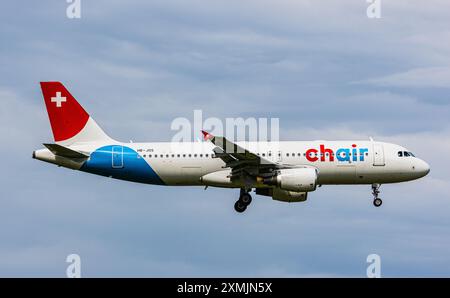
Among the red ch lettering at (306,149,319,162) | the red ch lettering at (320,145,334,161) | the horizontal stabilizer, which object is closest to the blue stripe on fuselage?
the horizontal stabilizer

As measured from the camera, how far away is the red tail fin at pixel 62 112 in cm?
8412

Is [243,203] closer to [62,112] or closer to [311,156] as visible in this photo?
[311,156]

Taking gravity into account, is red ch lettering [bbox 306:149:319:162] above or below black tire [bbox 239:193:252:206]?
above

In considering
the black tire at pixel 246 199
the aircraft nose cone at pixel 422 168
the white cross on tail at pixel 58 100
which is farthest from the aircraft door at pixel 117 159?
the aircraft nose cone at pixel 422 168

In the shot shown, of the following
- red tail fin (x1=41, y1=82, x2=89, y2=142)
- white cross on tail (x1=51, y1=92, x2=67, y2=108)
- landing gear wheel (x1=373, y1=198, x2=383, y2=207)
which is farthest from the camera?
white cross on tail (x1=51, y1=92, x2=67, y2=108)

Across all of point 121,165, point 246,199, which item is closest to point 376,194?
point 246,199

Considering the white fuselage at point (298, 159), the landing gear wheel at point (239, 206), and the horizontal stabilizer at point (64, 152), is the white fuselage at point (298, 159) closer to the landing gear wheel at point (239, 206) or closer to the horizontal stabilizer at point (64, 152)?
the horizontal stabilizer at point (64, 152)

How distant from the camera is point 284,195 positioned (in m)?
83.2

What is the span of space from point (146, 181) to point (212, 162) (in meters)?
5.57

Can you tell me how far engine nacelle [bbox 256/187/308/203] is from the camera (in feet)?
272

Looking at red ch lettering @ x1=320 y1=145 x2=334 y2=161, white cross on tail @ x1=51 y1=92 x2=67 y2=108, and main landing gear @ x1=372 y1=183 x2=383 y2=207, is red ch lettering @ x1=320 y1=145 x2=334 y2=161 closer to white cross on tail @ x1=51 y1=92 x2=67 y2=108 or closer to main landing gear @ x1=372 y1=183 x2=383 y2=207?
main landing gear @ x1=372 y1=183 x2=383 y2=207

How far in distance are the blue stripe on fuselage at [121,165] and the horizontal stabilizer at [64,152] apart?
33.1 inches

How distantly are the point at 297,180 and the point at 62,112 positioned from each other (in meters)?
20.3

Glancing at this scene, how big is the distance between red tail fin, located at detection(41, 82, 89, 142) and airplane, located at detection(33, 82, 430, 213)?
0.73 meters
